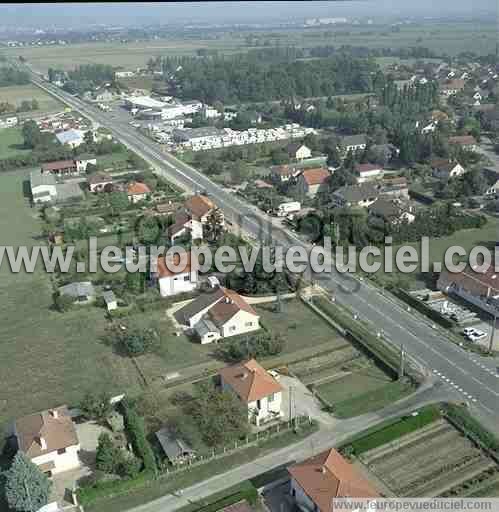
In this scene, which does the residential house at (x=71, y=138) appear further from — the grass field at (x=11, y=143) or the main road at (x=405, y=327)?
the main road at (x=405, y=327)

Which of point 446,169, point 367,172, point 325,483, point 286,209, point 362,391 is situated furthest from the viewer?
point 367,172

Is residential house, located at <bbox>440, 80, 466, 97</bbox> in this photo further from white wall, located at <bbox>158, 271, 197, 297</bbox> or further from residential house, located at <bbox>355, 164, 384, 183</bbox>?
white wall, located at <bbox>158, 271, 197, 297</bbox>

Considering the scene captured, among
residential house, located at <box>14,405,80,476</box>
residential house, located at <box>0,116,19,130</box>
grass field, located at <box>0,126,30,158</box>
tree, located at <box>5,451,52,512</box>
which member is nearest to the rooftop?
residential house, located at <box>14,405,80,476</box>

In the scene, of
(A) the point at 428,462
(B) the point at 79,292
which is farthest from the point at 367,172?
(A) the point at 428,462

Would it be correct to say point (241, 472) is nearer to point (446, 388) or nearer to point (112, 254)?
point (446, 388)

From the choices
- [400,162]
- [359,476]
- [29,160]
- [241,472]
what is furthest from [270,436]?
[29,160]

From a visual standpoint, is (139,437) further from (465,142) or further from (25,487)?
(465,142)

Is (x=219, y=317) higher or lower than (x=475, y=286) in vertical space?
lower
